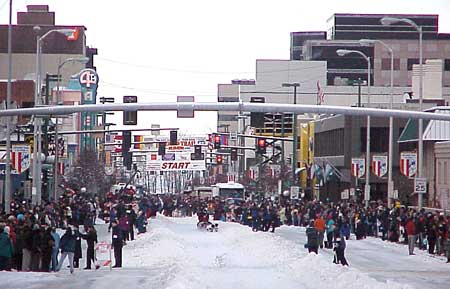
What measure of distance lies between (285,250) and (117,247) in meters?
8.11

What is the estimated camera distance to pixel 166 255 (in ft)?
133

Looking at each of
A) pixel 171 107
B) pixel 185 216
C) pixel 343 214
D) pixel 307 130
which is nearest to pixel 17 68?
pixel 307 130

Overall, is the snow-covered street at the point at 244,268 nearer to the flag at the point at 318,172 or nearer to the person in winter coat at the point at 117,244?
the person in winter coat at the point at 117,244

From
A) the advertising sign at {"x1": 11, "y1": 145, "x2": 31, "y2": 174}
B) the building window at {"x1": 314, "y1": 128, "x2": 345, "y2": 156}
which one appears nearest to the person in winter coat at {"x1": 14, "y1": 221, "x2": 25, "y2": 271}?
the advertising sign at {"x1": 11, "y1": 145, "x2": 31, "y2": 174}

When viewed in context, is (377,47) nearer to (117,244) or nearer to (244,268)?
(244,268)

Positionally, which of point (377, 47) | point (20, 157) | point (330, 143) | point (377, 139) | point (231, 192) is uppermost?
point (377, 47)

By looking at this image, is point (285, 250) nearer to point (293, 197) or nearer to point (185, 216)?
point (293, 197)

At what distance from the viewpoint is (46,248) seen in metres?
31.3

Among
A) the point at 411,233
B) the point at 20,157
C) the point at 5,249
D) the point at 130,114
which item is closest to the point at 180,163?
the point at 20,157

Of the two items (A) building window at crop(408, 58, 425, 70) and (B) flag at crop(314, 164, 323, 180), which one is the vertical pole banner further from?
(A) building window at crop(408, 58, 425, 70)

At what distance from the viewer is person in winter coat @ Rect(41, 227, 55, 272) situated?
100 feet

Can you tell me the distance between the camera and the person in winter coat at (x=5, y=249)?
2947cm

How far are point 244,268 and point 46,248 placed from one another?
681cm

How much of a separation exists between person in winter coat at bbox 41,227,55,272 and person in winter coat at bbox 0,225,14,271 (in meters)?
0.89
